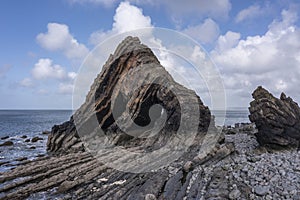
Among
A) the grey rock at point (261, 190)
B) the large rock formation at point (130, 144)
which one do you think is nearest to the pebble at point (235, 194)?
the large rock formation at point (130, 144)

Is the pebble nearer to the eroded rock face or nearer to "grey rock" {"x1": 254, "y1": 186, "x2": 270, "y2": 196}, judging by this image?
"grey rock" {"x1": 254, "y1": 186, "x2": 270, "y2": 196}

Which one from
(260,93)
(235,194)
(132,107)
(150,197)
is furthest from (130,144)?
(235,194)

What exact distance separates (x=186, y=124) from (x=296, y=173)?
11.6 metres

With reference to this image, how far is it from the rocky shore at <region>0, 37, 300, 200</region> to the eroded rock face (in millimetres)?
112

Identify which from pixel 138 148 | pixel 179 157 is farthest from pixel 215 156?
pixel 138 148

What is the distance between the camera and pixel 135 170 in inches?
707

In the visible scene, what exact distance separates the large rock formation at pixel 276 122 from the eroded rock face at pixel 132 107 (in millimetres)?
5220

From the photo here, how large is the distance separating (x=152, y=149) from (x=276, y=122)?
10.6 meters

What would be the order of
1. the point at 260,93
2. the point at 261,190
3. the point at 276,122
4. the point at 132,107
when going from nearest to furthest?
the point at 261,190, the point at 276,122, the point at 260,93, the point at 132,107

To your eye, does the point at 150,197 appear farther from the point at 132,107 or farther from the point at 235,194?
the point at 132,107

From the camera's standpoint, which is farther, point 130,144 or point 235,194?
point 130,144

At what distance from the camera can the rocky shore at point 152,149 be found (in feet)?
47.4

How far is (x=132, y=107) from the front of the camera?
29938 mm

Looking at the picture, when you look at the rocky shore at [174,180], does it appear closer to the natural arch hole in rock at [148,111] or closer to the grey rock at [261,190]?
the grey rock at [261,190]
